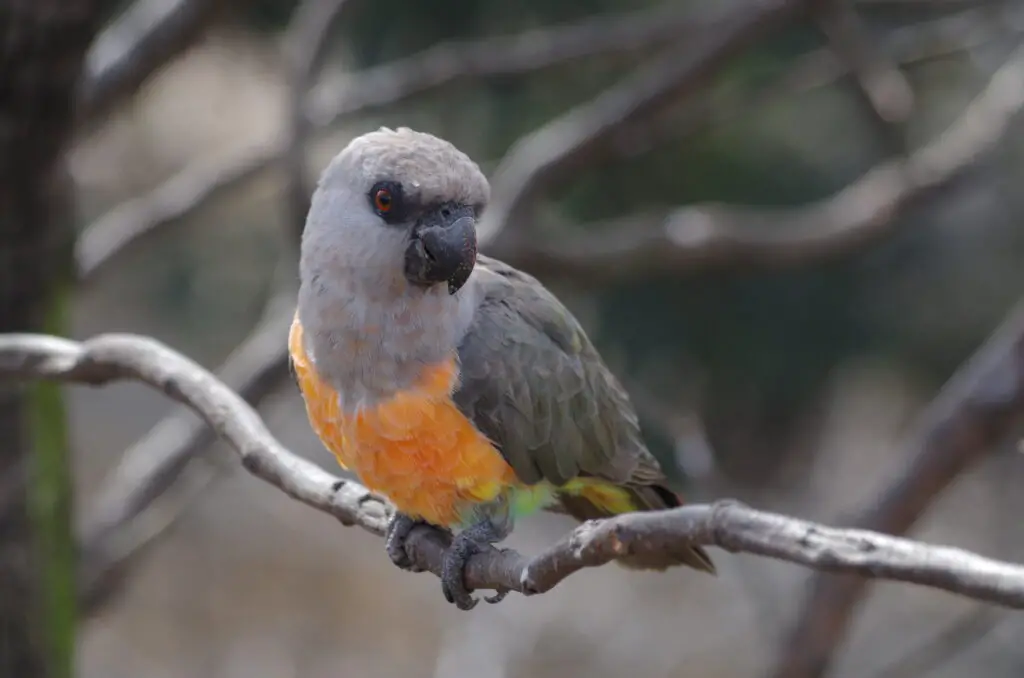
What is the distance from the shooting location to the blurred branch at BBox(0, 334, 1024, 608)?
1.21 m

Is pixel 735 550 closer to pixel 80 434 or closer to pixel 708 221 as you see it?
pixel 708 221

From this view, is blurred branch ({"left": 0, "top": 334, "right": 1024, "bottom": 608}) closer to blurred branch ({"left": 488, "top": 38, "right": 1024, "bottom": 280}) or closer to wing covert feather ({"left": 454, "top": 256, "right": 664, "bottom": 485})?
wing covert feather ({"left": 454, "top": 256, "right": 664, "bottom": 485})

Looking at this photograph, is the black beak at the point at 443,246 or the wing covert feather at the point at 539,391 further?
the wing covert feather at the point at 539,391

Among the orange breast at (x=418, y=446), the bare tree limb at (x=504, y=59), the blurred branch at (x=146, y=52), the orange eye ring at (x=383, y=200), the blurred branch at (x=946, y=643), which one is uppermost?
the bare tree limb at (x=504, y=59)

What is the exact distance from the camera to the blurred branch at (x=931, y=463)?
3.41 m

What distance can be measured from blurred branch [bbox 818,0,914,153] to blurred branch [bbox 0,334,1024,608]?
9.45 feet

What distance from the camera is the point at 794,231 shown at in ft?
15.4

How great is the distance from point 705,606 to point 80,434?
5.04m

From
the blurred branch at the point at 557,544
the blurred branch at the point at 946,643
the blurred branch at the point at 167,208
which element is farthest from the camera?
the blurred branch at the point at 167,208

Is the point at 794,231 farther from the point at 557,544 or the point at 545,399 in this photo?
the point at 557,544

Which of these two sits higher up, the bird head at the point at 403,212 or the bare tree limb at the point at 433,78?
the bare tree limb at the point at 433,78

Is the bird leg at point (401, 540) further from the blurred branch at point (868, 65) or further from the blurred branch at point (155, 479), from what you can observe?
the blurred branch at point (868, 65)

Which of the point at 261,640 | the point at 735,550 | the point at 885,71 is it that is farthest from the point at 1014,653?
the point at 735,550

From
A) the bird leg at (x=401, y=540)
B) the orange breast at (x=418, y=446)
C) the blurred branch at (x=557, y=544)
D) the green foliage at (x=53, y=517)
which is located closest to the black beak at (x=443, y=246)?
the orange breast at (x=418, y=446)
